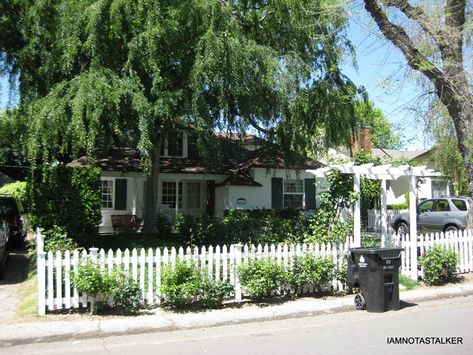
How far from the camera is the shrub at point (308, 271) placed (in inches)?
372

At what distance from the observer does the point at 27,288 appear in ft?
33.8

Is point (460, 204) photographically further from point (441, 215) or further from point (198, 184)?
point (198, 184)

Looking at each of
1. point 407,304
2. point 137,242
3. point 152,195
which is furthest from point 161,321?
point 152,195

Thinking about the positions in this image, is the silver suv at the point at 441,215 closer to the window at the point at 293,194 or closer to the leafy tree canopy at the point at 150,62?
the window at the point at 293,194

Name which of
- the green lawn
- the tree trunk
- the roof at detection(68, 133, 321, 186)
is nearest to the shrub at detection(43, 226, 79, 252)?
the green lawn

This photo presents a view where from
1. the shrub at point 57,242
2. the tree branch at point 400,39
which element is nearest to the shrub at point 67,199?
the shrub at point 57,242

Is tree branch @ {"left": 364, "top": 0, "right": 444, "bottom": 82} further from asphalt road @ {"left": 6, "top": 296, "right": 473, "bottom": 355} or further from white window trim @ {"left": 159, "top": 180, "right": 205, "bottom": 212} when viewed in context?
white window trim @ {"left": 159, "top": 180, "right": 205, "bottom": 212}

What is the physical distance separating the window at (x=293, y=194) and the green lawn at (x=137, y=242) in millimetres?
8105

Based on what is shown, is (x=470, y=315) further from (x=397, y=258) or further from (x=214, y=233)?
(x=214, y=233)

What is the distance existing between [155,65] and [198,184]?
13.5m

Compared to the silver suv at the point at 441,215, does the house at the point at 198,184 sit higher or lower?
higher

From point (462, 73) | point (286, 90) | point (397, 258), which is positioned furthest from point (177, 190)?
point (397, 258)

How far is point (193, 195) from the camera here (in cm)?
2464

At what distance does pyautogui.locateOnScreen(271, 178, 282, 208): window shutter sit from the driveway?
12.0 metres
